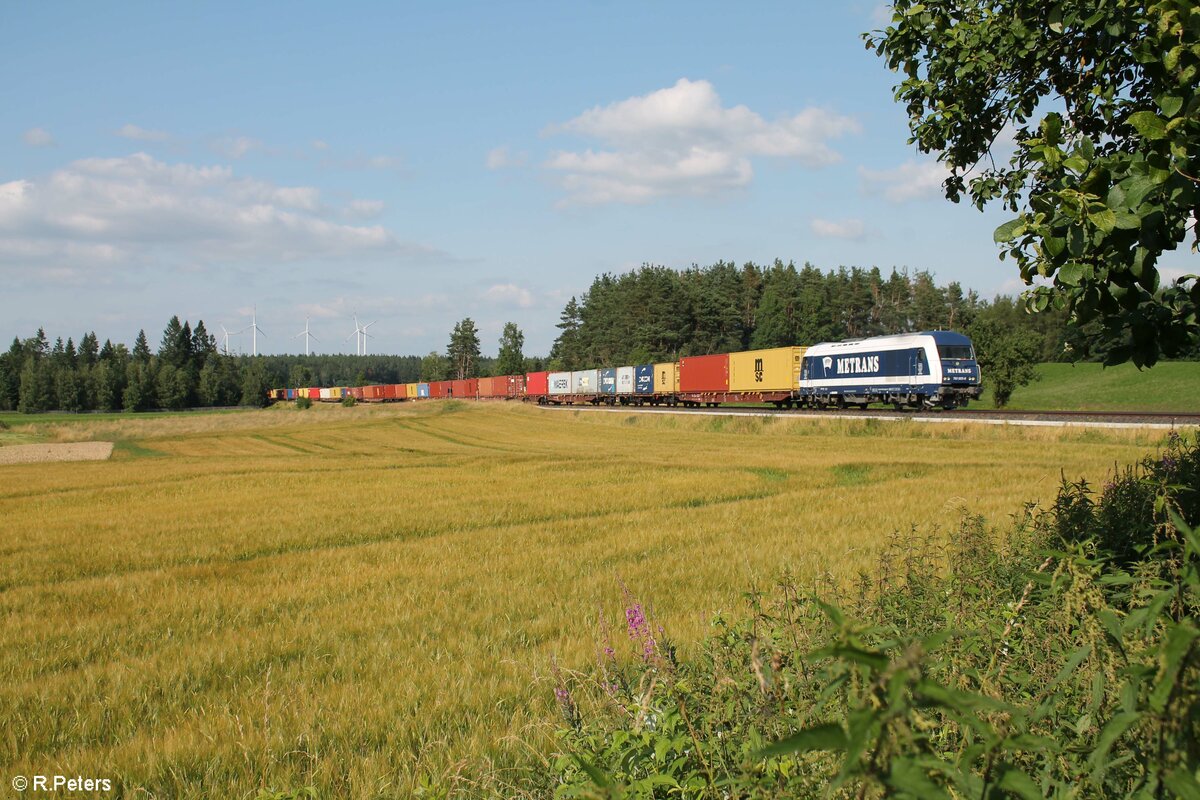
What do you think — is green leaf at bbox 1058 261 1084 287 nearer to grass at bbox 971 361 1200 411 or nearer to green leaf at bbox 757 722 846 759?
green leaf at bbox 757 722 846 759

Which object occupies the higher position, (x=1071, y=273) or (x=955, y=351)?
→ (x=955, y=351)

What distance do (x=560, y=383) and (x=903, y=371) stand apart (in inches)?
1949

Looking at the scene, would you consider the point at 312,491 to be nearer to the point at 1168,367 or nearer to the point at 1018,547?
the point at 1018,547

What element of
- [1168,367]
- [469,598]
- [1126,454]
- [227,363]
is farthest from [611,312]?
[469,598]

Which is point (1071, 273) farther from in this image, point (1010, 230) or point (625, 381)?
point (625, 381)

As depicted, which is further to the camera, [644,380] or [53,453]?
[644,380]

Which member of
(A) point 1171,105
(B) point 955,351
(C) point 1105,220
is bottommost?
(C) point 1105,220

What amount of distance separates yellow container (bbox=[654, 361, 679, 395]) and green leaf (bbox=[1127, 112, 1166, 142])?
60810 mm

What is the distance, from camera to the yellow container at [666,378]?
64812mm

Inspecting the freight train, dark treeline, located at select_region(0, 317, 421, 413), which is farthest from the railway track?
dark treeline, located at select_region(0, 317, 421, 413)

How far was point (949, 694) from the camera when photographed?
62.3 inches

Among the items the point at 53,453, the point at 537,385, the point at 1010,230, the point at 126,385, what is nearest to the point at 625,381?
the point at 537,385

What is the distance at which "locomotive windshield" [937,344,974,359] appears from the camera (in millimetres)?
38000

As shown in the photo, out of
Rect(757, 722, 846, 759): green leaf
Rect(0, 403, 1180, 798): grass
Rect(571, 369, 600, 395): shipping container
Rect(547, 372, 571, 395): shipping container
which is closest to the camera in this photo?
Rect(757, 722, 846, 759): green leaf
